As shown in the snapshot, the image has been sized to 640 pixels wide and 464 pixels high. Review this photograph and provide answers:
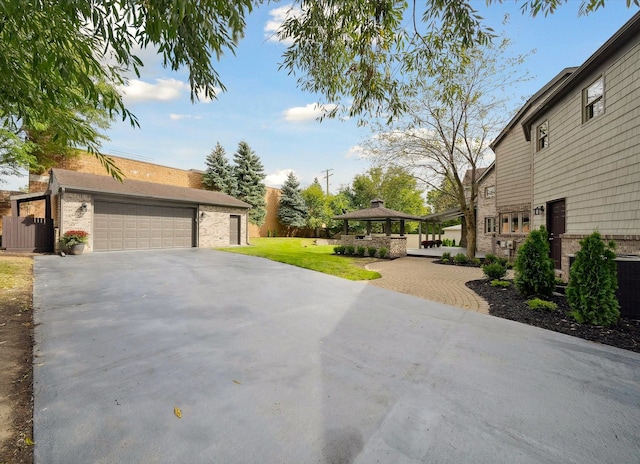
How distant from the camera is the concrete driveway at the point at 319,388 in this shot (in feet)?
5.65

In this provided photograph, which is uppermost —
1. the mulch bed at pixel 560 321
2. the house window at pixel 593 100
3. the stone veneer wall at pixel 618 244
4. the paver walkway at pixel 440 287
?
the house window at pixel 593 100

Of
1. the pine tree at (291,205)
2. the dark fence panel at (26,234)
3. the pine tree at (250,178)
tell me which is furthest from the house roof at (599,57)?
the pine tree at (291,205)

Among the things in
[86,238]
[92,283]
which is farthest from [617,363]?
[86,238]

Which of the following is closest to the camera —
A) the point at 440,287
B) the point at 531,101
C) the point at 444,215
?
the point at 440,287

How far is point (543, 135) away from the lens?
30.0 ft

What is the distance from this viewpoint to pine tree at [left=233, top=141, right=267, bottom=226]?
80.2 ft

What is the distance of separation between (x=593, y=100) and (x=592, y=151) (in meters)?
1.25

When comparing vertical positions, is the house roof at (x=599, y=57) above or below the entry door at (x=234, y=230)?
above

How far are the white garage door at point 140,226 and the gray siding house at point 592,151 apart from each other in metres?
15.9

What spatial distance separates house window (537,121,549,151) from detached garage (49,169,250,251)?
563 inches

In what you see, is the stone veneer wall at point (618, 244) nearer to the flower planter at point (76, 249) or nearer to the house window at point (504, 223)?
the house window at point (504, 223)

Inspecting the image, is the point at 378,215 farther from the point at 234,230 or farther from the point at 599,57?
the point at 599,57

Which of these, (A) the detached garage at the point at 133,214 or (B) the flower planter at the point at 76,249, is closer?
(B) the flower planter at the point at 76,249

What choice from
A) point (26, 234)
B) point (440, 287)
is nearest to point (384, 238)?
point (440, 287)
